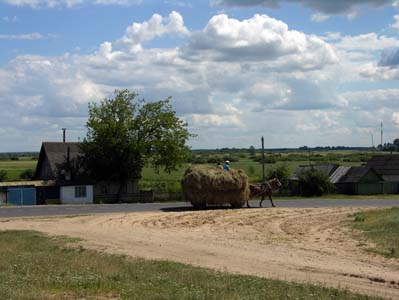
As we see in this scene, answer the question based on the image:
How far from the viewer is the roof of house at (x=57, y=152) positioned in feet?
202

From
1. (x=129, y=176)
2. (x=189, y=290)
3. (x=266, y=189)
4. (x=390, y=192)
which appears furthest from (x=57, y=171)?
(x=189, y=290)

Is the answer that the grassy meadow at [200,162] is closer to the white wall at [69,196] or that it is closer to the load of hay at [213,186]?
the white wall at [69,196]

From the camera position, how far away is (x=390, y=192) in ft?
229

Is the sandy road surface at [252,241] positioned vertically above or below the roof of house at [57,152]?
below

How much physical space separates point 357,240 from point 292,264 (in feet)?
21.7

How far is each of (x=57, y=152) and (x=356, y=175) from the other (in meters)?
32.4

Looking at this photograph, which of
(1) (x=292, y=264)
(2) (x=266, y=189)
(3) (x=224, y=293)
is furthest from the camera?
(2) (x=266, y=189)

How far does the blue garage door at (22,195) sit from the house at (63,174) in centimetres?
117

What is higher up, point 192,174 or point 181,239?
point 192,174

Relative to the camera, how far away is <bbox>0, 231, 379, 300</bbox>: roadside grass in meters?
11.8

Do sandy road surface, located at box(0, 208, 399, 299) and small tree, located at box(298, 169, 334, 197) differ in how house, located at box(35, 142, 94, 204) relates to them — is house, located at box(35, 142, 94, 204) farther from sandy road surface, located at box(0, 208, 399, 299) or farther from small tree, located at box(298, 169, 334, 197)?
sandy road surface, located at box(0, 208, 399, 299)

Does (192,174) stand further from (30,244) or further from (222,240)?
(30,244)

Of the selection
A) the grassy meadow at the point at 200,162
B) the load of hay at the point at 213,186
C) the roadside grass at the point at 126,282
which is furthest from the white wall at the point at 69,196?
the roadside grass at the point at 126,282

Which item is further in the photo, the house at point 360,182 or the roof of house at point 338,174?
the roof of house at point 338,174
